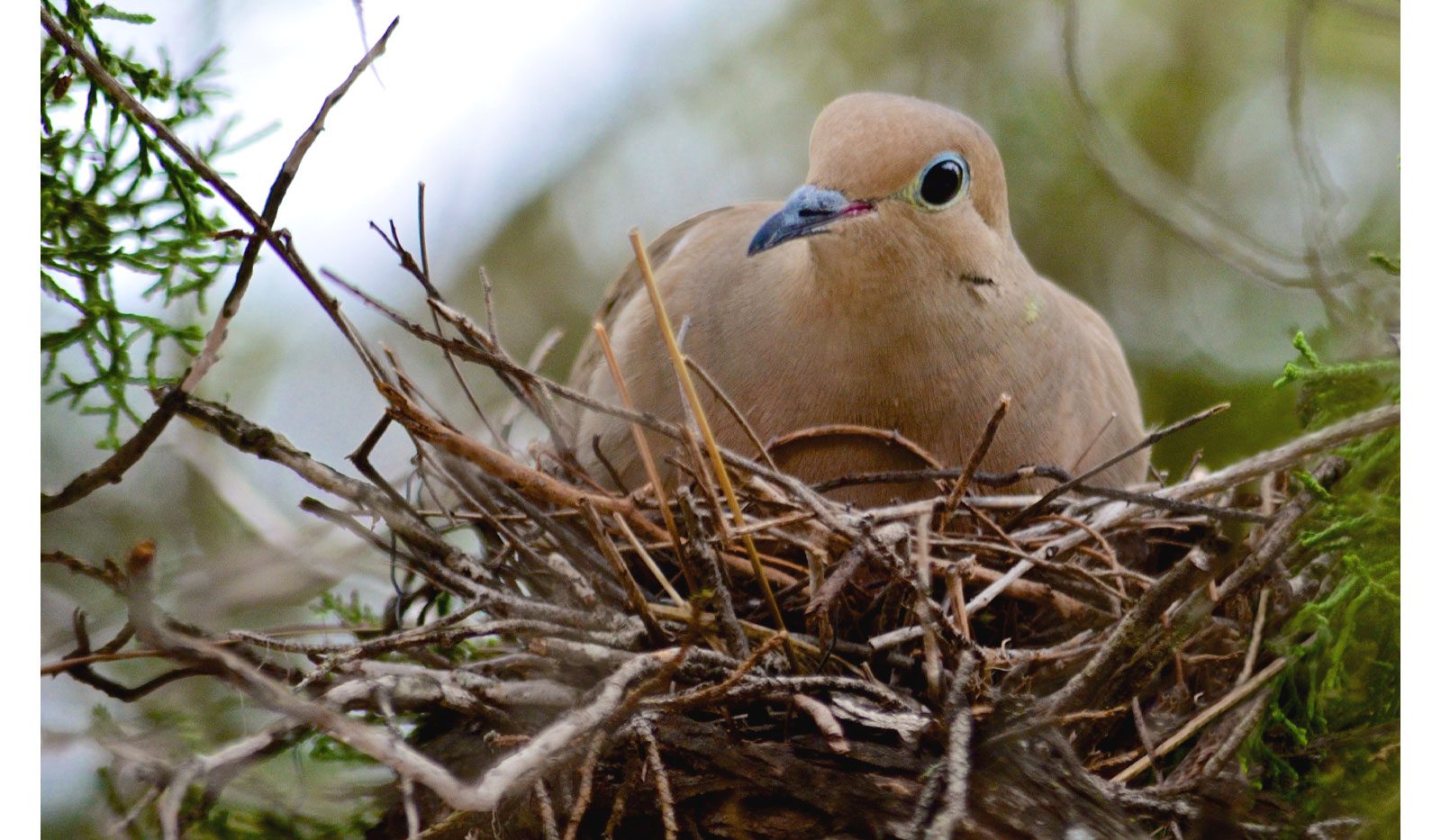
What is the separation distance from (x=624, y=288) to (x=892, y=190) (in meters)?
0.72

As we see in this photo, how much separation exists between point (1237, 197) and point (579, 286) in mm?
1487

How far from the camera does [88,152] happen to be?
1757 mm

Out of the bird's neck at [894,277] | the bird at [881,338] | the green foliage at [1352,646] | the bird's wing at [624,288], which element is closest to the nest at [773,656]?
the green foliage at [1352,646]

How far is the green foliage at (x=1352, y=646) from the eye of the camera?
57.7 inches

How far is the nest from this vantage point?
4.35ft

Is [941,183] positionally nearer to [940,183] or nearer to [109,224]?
[940,183]

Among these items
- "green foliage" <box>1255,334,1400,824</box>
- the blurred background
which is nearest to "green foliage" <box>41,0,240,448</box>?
the blurred background

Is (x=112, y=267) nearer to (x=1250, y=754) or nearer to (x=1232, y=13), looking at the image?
(x=1250, y=754)

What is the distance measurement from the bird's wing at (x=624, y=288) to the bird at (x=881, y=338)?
0.78 feet

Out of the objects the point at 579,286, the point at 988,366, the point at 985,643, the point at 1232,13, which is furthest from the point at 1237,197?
the point at 579,286

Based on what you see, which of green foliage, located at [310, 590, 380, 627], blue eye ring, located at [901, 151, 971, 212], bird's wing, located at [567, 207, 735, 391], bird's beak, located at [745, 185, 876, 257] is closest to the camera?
bird's beak, located at [745, 185, 876, 257]

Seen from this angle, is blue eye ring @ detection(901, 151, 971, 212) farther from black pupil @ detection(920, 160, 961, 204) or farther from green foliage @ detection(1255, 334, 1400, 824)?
green foliage @ detection(1255, 334, 1400, 824)

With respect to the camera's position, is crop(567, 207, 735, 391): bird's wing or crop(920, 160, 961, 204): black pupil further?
crop(567, 207, 735, 391): bird's wing

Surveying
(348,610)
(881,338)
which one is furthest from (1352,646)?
(348,610)
